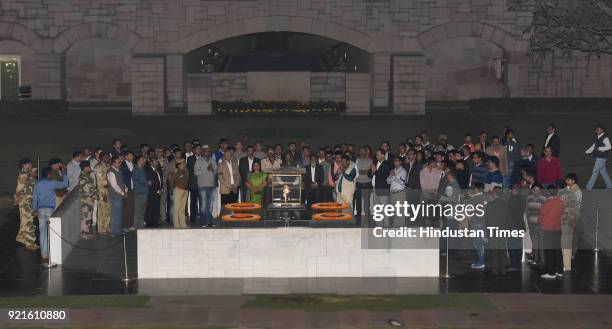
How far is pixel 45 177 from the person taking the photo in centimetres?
2320

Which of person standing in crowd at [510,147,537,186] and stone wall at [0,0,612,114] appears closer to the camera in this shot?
person standing in crowd at [510,147,537,186]

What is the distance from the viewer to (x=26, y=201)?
77.9ft

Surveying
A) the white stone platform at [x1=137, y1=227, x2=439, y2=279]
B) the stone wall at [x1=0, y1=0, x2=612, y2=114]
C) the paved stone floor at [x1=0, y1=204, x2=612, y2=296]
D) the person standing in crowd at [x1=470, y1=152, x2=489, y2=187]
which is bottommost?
the paved stone floor at [x1=0, y1=204, x2=612, y2=296]

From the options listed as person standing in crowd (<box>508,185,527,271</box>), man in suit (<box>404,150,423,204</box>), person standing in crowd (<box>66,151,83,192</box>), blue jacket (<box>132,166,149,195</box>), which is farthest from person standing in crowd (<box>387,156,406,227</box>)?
person standing in crowd (<box>66,151,83,192</box>)

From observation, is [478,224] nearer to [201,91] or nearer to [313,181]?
[313,181]

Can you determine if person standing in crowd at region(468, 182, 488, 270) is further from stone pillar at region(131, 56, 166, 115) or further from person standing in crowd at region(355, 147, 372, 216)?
stone pillar at region(131, 56, 166, 115)

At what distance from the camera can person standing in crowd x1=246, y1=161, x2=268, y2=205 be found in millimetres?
24969

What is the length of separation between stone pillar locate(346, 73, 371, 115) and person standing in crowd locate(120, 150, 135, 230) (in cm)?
1975

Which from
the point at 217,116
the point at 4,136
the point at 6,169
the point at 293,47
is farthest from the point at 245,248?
the point at 293,47

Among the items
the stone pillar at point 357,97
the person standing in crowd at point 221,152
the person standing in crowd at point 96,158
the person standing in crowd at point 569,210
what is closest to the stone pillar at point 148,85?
the stone pillar at point 357,97

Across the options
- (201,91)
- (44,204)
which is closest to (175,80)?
(201,91)

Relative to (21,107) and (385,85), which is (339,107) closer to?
(385,85)

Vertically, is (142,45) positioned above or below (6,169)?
above

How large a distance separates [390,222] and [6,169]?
14267 millimetres
